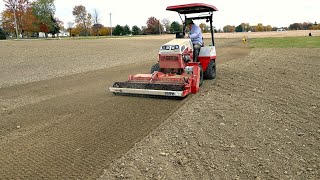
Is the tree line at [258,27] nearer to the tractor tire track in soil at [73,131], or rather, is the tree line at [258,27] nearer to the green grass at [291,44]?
the green grass at [291,44]

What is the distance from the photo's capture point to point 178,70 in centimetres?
791

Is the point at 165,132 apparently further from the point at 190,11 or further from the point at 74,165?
the point at 190,11

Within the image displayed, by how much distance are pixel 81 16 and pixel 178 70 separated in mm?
100636

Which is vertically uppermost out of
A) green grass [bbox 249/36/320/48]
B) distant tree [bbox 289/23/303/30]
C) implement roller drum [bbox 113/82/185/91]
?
distant tree [bbox 289/23/303/30]

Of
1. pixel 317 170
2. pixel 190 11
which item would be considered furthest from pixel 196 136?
pixel 190 11

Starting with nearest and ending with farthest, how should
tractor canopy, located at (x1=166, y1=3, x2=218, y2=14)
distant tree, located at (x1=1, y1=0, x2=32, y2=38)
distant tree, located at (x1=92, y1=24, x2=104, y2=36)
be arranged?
tractor canopy, located at (x1=166, y1=3, x2=218, y2=14) → distant tree, located at (x1=1, y1=0, x2=32, y2=38) → distant tree, located at (x1=92, y1=24, x2=104, y2=36)

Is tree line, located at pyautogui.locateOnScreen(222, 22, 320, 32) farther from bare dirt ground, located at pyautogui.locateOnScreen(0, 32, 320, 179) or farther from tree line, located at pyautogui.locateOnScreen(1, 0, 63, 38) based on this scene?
bare dirt ground, located at pyautogui.locateOnScreen(0, 32, 320, 179)

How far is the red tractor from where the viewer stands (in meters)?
6.81

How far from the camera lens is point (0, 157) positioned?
162 inches

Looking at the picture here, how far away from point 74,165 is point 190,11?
6479 millimetres

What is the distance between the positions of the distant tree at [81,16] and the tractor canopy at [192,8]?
9659 cm

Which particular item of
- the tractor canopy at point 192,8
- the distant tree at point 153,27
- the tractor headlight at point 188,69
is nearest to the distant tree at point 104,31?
the distant tree at point 153,27

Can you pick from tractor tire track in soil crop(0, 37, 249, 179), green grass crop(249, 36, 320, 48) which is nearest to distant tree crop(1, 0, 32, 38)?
green grass crop(249, 36, 320, 48)

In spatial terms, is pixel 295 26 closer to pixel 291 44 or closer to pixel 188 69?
pixel 291 44
